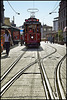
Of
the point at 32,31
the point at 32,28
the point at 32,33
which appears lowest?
the point at 32,33

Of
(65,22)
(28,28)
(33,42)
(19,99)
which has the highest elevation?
(65,22)

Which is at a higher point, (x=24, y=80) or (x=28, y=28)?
(x=28, y=28)

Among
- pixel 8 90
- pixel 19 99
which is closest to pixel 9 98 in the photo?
pixel 19 99

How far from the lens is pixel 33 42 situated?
19.2 metres

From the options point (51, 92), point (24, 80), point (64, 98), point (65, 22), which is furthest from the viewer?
point (65, 22)

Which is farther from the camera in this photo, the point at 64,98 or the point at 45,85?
the point at 45,85

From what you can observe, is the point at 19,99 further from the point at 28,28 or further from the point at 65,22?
the point at 65,22

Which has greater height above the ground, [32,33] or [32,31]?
[32,31]

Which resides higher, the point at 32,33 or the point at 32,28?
A: the point at 32,28

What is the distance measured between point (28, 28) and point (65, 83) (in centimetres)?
1502

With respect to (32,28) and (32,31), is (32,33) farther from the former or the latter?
(32,28)

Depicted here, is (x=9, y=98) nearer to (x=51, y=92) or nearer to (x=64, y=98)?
(x=51, y=92)

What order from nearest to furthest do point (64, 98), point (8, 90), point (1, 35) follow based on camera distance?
point (64, 98), point (8, 90), point (1, 35)

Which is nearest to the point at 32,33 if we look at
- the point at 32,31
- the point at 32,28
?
the point at 32,31
